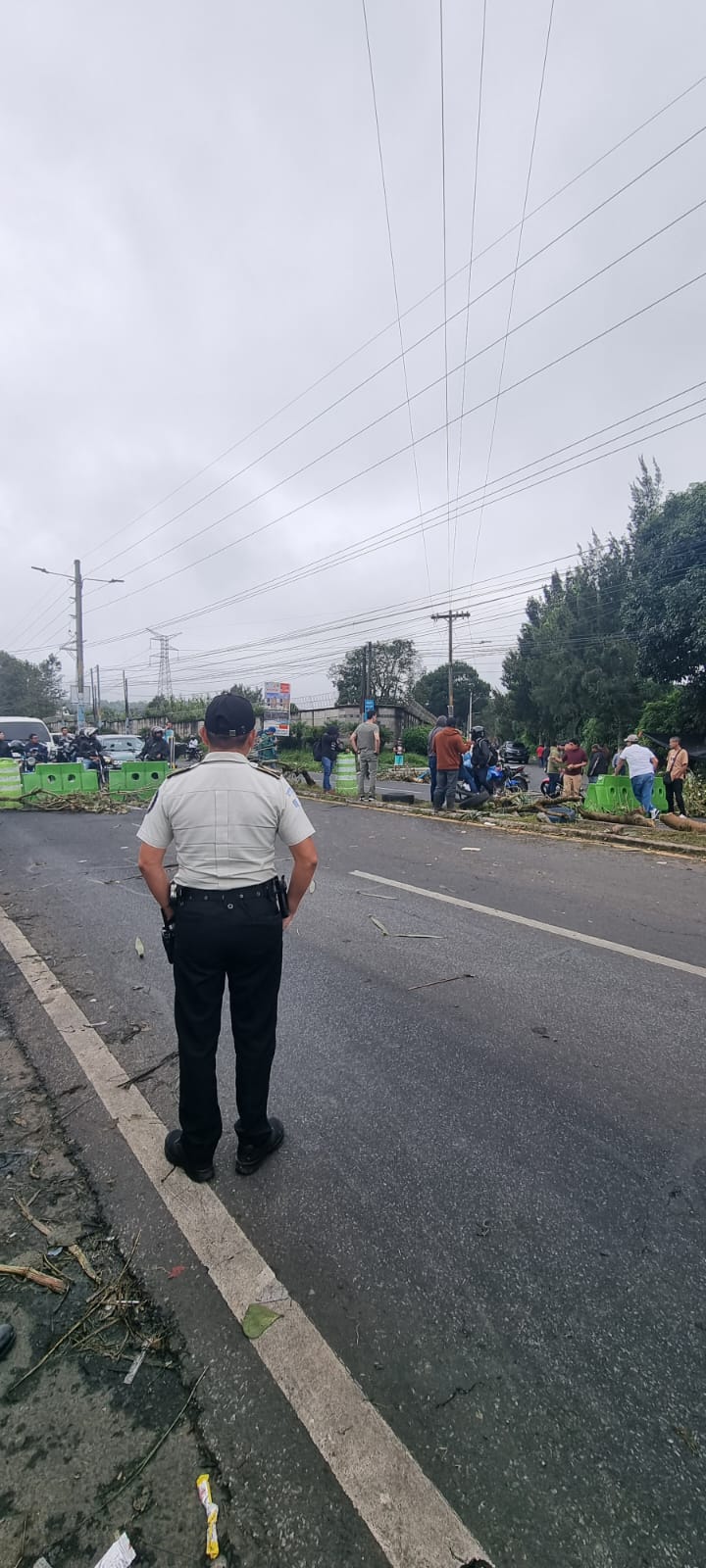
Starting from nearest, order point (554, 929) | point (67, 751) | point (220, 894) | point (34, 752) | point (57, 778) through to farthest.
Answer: point (220, 894)
point (554, 929)
point (57, 778)
point (34, 752)
point (67, 751)

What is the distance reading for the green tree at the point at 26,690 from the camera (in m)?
80.0

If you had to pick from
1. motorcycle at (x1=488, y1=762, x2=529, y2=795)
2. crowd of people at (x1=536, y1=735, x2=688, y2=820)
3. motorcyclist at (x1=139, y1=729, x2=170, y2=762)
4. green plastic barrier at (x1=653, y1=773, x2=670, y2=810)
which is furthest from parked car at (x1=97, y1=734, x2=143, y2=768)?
green plastic barrier at (x1=653, y1=773, x2=670, y2=810)

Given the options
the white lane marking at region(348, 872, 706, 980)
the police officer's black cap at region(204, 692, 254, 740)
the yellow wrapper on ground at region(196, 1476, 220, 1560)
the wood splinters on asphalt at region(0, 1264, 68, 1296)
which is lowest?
the yellow wrapper on ground at region(196, 1476, 220, 1560)

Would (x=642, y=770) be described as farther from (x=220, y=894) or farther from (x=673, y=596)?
(x=673, y=596)

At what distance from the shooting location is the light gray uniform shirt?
2514mm

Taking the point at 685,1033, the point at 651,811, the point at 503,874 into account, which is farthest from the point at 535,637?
the point at 685,1033

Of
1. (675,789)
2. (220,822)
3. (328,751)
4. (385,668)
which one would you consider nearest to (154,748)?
(328,751)

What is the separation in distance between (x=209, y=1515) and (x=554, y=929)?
185 inches

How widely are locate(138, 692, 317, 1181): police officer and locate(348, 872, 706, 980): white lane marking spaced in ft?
11.0

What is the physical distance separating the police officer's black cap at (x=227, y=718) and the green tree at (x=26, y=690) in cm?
8289

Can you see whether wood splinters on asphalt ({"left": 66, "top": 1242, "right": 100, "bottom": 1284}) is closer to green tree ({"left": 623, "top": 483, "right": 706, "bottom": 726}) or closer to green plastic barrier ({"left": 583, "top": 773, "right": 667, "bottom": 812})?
green plastic barrier ({"left": 583, "top": 773, "right": 667, "bottom": 812})

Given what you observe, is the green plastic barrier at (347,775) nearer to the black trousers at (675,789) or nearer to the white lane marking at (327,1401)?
the black trousers at (675,789)

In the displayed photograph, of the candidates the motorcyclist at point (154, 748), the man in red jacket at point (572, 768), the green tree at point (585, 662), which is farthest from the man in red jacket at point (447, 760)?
the green tree at point (585, 662)

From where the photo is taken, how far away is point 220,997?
256 cm
